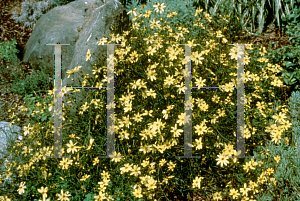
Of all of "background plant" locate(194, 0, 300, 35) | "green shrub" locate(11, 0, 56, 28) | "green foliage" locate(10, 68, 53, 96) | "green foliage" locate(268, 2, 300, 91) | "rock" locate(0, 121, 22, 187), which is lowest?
"rock" locate(0, 121, 22, 187)

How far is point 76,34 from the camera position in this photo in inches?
185

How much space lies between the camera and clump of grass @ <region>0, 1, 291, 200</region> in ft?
→ 7.93

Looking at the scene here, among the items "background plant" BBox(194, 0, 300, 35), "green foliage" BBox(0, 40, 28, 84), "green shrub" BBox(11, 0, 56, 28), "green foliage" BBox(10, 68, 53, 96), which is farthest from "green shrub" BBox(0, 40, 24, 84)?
"background plant" BBox(194, 0, 300, 35)

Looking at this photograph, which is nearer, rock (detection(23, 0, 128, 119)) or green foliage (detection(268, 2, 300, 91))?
green foliage (detection(268, 2, 300, 91))

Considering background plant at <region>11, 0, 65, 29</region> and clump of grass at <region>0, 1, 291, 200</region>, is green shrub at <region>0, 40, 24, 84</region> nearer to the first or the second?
background plant at <region>11, 0, 65, 29</region>

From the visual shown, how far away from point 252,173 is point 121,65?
2.01 meters

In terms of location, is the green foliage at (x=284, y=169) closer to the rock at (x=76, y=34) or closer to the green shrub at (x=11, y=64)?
the rock at (x=76, y=34)

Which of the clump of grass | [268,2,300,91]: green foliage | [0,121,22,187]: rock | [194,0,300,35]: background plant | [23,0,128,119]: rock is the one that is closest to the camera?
the clump of grass

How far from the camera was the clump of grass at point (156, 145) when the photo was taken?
2416 millimetres

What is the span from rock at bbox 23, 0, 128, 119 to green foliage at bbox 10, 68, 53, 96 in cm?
33

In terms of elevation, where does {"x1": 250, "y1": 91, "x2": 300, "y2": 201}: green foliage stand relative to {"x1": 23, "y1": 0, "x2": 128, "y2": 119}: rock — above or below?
below

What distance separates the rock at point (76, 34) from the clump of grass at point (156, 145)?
0.65 meters

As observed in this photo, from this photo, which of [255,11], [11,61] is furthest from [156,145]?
[11,61]

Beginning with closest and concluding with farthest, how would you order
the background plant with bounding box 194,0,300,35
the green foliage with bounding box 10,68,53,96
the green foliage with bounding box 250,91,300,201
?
the green foliage with bounding box 250,91,300,201, the green foliage with bounding box 10,68,53,96, the background plant with bounding box 194,0,300,35
